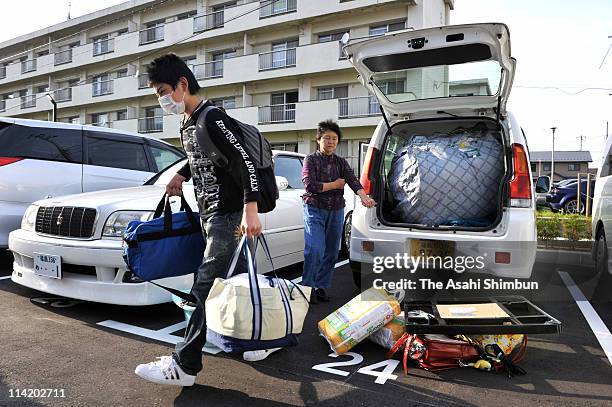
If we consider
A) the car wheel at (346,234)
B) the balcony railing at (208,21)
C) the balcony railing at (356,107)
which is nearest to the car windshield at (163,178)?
the car wheel at (346,234)

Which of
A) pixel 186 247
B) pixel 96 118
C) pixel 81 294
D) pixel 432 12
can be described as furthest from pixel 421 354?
pixel 96 118

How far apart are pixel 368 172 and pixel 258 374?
190 centimetres

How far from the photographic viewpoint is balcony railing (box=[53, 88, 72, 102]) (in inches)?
1109

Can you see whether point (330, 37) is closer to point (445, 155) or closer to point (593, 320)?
point (445, 155)

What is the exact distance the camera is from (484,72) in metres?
3.36

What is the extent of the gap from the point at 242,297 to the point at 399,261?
1.58 m

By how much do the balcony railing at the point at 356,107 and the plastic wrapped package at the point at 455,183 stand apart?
14396 mm

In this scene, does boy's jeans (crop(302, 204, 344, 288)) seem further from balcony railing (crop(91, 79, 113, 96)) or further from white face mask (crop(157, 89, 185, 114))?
balcony railing (crop(91, 79, 113, 96))

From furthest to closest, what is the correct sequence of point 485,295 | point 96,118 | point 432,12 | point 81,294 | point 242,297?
point 96,118 < point 432,12 < point 485,295 < point 81,294 < point 242,297

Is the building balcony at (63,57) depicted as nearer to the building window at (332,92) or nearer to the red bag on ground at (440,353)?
the building window at (332,92)

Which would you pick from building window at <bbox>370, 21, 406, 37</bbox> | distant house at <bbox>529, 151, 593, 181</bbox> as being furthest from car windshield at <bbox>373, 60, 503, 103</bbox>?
distant house at <bbox>529, 151, 593, 181</bbox>

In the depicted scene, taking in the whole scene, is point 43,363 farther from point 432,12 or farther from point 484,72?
point 432,12

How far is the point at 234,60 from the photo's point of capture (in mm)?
21156

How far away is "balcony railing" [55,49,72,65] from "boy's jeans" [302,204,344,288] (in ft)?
98.7
